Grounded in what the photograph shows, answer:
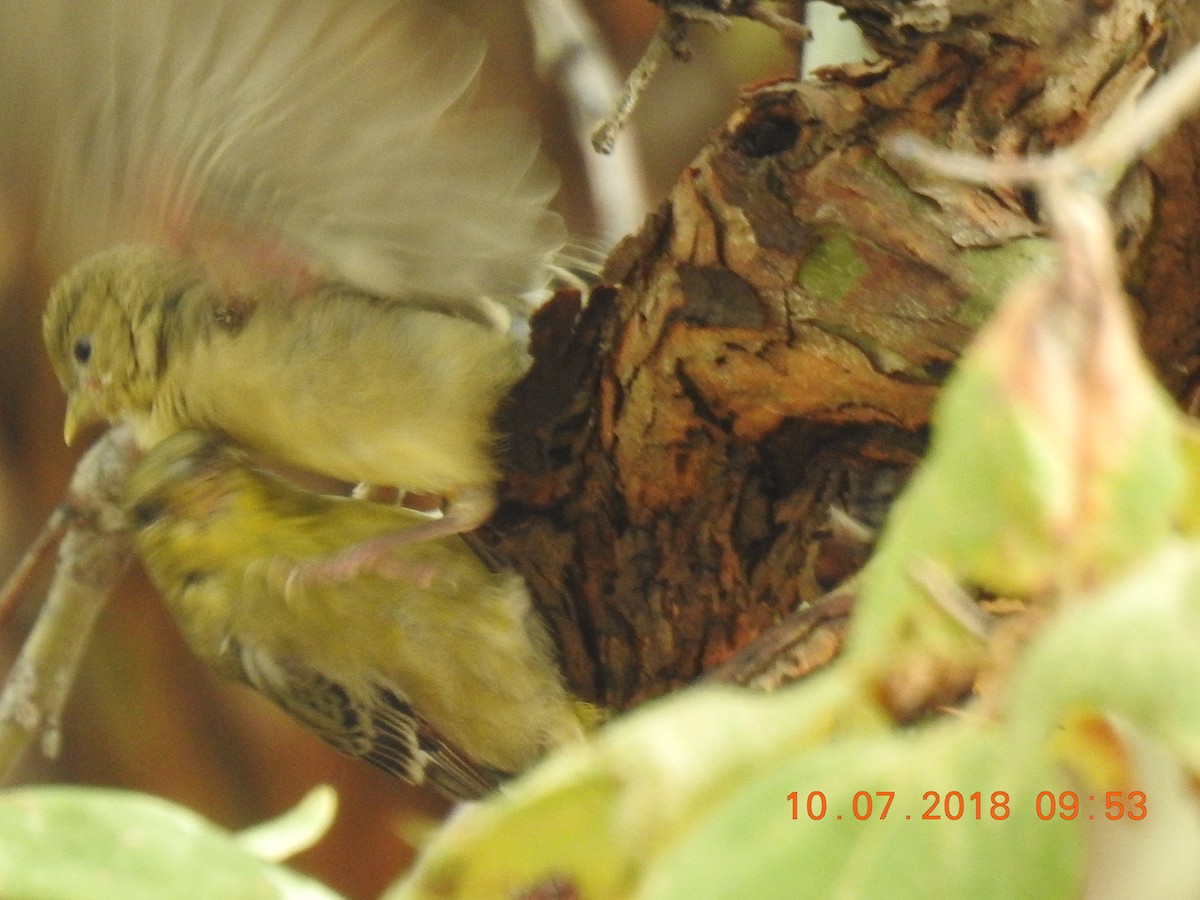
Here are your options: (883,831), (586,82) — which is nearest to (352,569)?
(586,82)

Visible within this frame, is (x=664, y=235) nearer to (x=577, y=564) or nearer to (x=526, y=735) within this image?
(x=577, y=564)

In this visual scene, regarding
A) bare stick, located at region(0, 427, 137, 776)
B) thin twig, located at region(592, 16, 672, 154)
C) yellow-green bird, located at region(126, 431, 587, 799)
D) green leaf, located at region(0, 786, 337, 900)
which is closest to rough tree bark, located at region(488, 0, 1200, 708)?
thin twig, located at region(592, 16, 672, 154)

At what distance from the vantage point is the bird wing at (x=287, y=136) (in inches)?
25.9

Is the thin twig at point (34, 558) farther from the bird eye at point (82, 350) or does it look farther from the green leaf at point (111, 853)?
the green leaf at point (111, 853)

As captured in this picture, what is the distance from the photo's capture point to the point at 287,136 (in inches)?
27.9

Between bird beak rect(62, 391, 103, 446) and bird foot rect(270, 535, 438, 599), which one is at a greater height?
bird foot rect(270, 535, 438, 599)

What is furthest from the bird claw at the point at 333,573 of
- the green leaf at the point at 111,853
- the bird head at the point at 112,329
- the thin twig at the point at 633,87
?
the green leaf at the point at 111,853

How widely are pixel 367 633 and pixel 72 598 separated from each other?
0.32 m

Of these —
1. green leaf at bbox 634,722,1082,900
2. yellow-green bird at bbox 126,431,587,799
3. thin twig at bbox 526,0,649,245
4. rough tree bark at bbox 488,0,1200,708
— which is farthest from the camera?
thin twig at bbox 526,0,649,245

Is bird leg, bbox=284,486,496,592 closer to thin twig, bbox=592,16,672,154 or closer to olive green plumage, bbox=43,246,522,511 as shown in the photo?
olive green plumage, bbox=43,246,522,511

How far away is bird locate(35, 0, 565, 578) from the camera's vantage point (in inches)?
26.5

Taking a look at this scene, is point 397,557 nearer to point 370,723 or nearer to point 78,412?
point 370,723

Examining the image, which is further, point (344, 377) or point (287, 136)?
point (344, 377)

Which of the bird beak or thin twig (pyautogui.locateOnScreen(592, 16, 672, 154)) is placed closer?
thin twig (pyautogui.locateOnScreen(592, 16, 672, 154))
